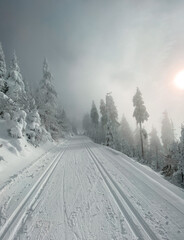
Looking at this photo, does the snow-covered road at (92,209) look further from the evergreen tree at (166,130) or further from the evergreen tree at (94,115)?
the evergreen tree at (94,115)

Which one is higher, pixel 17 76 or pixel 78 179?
pixel 17 76

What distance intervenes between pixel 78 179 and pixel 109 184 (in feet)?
5.58

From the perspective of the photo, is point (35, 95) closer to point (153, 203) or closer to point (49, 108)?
point (49, 108)

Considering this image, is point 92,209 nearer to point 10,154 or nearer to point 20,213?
point 20,213

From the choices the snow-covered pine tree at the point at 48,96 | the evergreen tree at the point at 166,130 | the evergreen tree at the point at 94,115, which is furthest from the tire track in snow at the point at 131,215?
the evergreen tree at the point at 94,115

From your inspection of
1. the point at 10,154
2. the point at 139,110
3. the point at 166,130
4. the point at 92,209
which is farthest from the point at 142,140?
the point at 92,209

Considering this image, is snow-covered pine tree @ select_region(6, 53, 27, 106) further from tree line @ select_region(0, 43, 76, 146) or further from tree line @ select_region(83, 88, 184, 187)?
tree line @ select_region(83, 88, 184, 187)

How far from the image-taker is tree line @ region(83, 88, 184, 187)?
1350cm

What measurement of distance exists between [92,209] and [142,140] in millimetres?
31883

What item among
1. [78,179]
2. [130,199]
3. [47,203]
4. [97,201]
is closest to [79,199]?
[97,201]

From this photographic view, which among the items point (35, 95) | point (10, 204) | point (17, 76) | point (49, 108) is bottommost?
point (10, 204)

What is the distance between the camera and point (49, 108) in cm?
2988

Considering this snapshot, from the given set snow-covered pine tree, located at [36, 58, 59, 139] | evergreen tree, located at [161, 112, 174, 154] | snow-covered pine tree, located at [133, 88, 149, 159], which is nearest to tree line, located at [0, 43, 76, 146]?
snow-covered pine tree, located at [36, 58, 59, 139]

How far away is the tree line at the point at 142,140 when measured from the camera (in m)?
13.5
